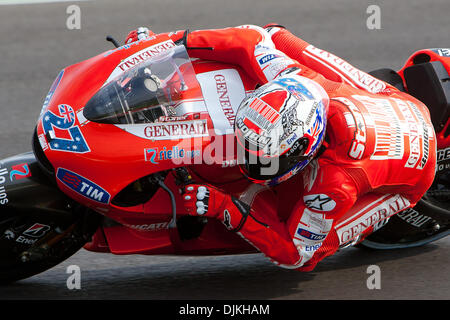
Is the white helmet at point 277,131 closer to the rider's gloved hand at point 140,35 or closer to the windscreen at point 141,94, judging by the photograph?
the windscreen at point 141,94

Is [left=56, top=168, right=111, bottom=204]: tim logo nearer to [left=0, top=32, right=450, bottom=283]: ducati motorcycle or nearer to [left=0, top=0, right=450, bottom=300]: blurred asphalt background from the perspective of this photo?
[left=0, top=32, right=450, bottom=283]: ducati motorcycle

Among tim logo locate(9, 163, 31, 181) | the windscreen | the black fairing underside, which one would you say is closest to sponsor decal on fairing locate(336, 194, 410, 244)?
the windscreen

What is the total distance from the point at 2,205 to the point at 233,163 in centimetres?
119

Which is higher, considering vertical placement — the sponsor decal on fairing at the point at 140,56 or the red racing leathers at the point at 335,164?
the sponsor decal on fairing at the point at 140,56

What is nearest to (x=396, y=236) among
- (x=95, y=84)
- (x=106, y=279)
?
(x=106, y=279)

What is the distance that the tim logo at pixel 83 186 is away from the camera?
3.66m

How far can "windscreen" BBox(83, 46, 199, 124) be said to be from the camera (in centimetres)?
368

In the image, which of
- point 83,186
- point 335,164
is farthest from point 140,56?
point 335,164

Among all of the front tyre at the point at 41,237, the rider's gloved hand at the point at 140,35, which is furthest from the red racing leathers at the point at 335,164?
the front tyre at the point at 41,237

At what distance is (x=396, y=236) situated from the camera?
4.89 meters

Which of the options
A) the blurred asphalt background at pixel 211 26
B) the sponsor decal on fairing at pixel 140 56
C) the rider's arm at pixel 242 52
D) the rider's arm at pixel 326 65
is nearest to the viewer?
the sponsor decal on fairing at pixel 140 56

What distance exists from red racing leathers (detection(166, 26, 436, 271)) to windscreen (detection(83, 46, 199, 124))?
0.32 metres

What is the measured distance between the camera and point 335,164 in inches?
154

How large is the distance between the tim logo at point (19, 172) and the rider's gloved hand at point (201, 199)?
2.85 feet
